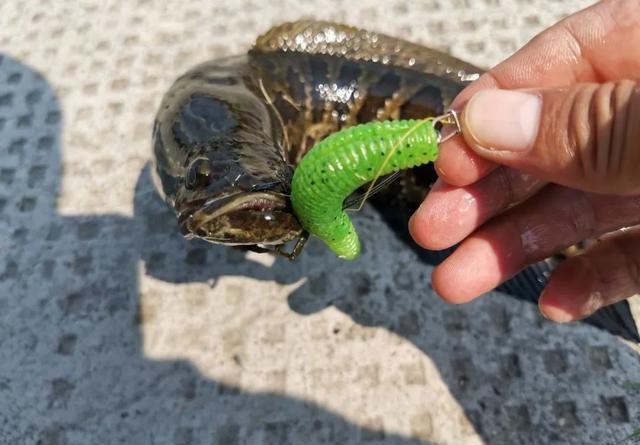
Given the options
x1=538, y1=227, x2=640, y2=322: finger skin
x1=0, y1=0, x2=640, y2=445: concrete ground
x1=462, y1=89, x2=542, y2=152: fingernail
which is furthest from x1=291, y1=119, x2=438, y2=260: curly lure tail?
x1=0, y1=0, x2=640, y2=445: concrete ground

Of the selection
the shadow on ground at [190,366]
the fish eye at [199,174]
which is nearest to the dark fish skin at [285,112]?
the fish eye at [199,174]

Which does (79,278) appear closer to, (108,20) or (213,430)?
(213,430)

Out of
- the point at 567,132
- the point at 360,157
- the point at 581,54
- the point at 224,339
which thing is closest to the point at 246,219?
the point at 360,157

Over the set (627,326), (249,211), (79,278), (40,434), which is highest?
(249,211)

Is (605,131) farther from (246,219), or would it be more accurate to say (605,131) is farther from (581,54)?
(246,219)

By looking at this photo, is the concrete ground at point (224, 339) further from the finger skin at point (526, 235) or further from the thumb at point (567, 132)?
the thumb at point (567, 132)

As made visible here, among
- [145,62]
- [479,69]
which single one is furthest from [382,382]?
[145,62]
